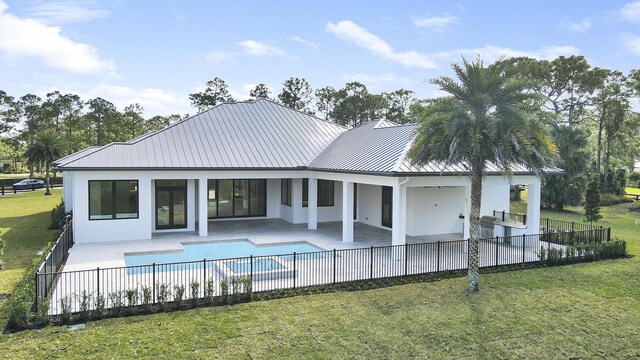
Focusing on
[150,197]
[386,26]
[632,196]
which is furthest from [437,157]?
[632,196]

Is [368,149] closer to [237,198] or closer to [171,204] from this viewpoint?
[237,198]

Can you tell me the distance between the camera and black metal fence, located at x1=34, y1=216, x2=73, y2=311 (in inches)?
410

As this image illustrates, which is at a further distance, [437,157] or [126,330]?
[437,157]

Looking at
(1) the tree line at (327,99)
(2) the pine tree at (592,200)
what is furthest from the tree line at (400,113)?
(2) the pine tree at (592,200)

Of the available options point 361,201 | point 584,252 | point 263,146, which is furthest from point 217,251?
point 584,252

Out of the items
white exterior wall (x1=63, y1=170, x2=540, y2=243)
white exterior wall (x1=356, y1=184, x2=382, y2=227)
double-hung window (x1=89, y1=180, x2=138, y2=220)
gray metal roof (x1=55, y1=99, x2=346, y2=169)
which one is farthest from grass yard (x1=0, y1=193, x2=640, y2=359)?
gray metal roof (x1=55, y1=99, x2=346, y2=169)

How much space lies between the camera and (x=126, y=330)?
9555 millimetres

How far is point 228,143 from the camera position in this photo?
23391 millimetres

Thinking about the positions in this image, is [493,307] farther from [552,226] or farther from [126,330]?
[552,226]

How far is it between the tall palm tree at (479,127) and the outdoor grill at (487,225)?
712 cm

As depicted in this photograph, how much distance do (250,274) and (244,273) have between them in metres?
0.67

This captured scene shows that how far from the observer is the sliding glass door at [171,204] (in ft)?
70.6

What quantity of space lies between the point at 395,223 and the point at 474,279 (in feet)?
13.9

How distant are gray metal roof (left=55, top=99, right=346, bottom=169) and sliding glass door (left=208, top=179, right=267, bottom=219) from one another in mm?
2446
